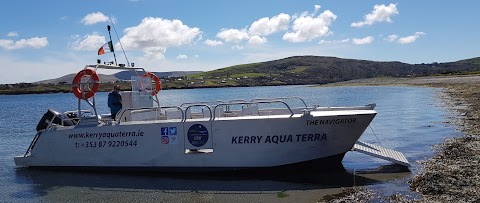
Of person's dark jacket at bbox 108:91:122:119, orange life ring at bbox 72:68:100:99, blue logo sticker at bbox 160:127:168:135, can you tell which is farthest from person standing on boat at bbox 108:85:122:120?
blue logo sticker at bbox 160:127:168:135

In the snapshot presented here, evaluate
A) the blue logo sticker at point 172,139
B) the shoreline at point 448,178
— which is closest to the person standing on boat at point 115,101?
the blue logo sticker at point 172,139

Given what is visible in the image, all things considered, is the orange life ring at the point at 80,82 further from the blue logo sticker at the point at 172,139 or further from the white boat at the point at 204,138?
the blue logo sticker at the point at 172,139

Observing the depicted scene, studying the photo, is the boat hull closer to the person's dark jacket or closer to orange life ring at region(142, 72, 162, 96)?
the person's dark jacket

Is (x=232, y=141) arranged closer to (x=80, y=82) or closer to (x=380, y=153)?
(x=380, y=153)

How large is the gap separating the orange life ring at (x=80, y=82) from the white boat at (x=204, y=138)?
3 centimetres

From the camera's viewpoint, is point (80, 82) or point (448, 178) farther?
point (80, 82)

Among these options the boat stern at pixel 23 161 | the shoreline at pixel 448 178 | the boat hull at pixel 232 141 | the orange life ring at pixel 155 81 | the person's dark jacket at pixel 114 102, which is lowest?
the boat stern at pixel 23 161

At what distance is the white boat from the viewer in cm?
1170

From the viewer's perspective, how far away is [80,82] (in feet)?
44.4

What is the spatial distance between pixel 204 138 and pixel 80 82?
4615 mm

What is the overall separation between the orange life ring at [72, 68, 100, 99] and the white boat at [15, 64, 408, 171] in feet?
0.10

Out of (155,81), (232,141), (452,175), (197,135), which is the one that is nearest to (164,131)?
(197,135)

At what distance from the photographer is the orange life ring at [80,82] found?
13445mm

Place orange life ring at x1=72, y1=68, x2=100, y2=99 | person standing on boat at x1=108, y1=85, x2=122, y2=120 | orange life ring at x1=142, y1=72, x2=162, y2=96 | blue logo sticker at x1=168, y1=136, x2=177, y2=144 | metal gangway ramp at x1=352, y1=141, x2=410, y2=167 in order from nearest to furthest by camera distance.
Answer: metal gangway ramp at x1=352, y1=141, x2=410, y2=167
blue logo sticker at x1=168, y1=136, x2=177, y2=144
orange life ring at x1=72, y1=68, x2=100, y2=99
person standing on boat at x1=108, y1=85, x2=122, y2=120
orange life ring at x1=142, y1=72, x2=162, y2=96
